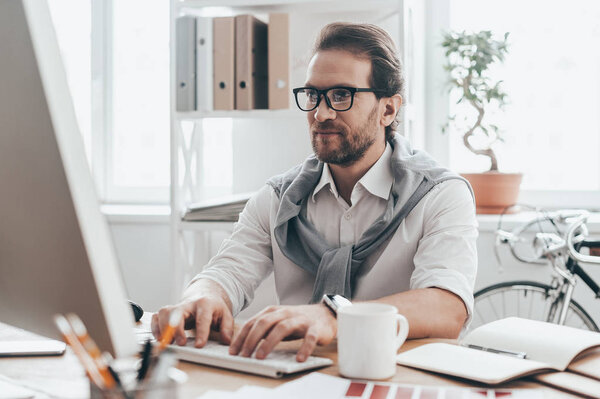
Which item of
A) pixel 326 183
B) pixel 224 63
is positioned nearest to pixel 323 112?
pixel 326 183

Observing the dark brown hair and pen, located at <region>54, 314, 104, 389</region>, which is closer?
pen, located at <region>54, 314, 104, 389</region>

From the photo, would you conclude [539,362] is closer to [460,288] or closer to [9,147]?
[460,288]

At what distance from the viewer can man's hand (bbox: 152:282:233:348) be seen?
108 centimetres

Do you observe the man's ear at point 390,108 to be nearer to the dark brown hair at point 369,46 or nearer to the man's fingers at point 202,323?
the dark brown hair at point 369,46

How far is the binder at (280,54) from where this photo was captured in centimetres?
232

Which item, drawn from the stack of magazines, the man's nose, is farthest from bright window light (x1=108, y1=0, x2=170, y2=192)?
the man's nose

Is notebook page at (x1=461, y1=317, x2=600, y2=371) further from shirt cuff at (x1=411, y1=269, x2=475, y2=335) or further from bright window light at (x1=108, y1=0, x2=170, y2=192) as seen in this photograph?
bright window light at (x1=108, y1=0, x2=170, y2=192)

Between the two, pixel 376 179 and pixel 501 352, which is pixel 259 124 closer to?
pixel 376 179

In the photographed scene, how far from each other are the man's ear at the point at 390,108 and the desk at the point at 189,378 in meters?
→ 0.86

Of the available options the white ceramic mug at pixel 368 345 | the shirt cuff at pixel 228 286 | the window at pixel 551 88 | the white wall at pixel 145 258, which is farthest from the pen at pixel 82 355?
the window at pixel 551 88

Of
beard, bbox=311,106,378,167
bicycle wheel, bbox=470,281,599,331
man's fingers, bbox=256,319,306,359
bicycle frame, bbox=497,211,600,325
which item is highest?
beard, bbox=311,106,378,167

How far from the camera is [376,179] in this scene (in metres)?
1.63

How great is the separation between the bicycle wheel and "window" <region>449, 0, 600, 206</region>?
45 cm

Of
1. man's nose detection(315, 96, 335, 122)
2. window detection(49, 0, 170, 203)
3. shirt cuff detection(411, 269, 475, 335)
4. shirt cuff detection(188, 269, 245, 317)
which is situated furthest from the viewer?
window detection(49, 0, 170, 203)
